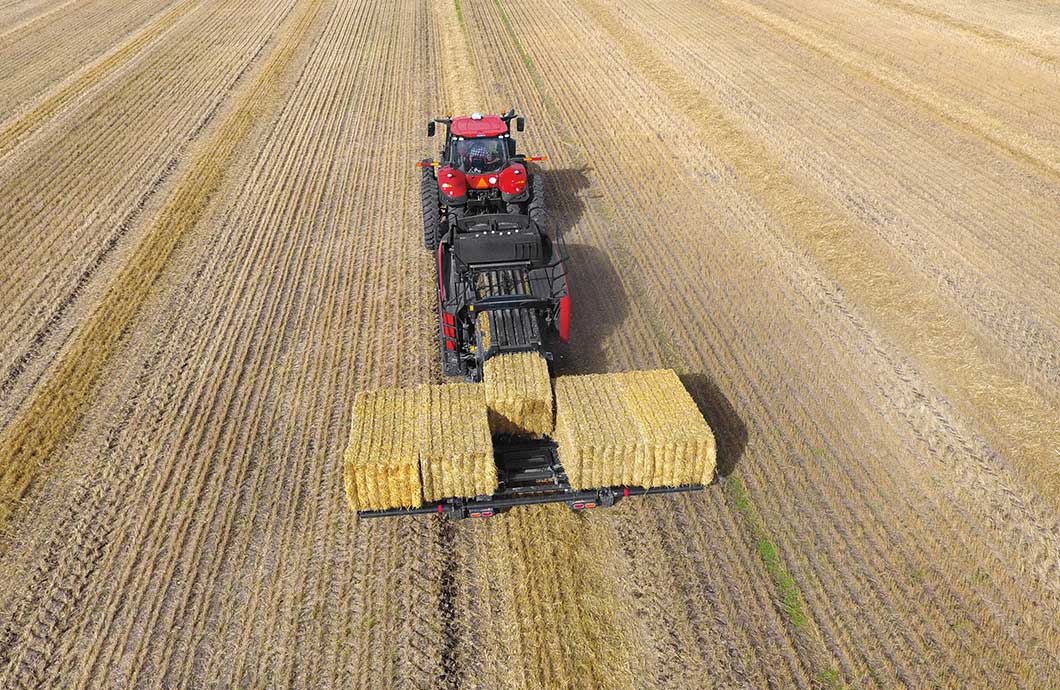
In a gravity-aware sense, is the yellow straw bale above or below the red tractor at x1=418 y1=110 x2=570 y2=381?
below

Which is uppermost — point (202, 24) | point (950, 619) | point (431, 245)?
point (202, 24)

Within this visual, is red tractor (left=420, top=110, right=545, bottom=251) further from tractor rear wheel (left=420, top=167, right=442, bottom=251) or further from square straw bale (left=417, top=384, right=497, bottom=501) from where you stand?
square straw bale (left=417, top=384, right=497, bottom=501)

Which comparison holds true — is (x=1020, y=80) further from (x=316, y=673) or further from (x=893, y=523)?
(x=316, y=673)

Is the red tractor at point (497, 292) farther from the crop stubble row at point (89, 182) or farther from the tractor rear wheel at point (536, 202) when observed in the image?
the crop stubble row at point (89, 182)

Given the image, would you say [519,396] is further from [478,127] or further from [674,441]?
[478,127]

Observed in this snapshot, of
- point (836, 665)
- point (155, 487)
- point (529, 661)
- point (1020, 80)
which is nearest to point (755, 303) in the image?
point (836, 665)

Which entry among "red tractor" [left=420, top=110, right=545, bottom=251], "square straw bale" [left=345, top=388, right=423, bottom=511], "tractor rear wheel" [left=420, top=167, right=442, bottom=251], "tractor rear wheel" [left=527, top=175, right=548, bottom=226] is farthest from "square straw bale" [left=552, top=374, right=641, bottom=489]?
"tractor rear wheel" [left=420, top=167, right=442, bottom=251]
